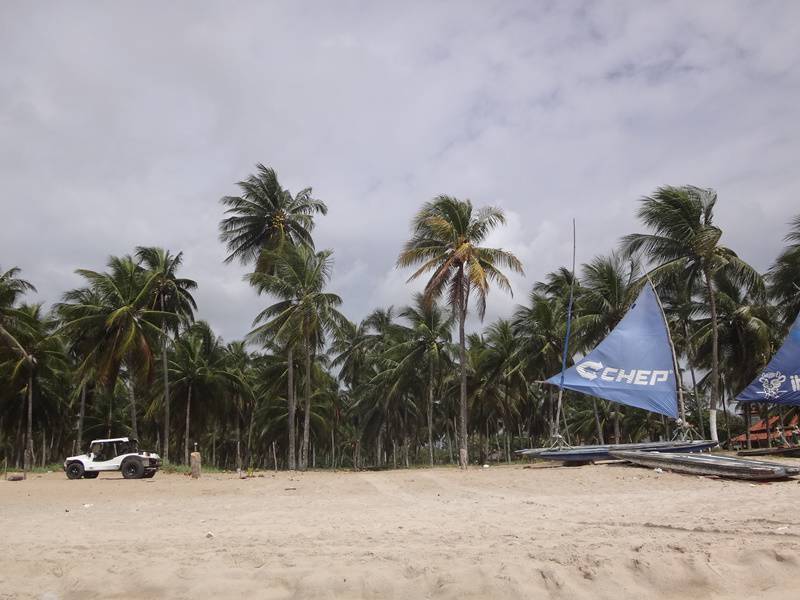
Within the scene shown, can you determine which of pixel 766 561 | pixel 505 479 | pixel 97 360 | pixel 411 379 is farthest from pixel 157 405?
pixel 766 561

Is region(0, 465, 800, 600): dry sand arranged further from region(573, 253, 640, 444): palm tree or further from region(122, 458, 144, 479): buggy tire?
region(573, 253, 640, 444): palm tree

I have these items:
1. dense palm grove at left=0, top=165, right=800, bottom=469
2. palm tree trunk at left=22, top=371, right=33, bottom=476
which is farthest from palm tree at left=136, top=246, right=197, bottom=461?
palm tree trunk at left=22, top=371, right=33, bottom=476

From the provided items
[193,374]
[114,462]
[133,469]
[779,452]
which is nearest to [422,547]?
[133,469]

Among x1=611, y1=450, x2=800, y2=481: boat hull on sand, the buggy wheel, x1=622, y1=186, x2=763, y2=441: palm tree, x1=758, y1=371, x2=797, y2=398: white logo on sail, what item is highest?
x1=622, y1=186, x2=763, y2=441: palm tree

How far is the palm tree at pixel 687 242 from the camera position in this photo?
25547mm

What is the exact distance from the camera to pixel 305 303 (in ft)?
97.3

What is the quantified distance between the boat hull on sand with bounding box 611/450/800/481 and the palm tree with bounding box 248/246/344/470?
15.8m

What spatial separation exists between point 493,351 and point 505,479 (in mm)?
23063

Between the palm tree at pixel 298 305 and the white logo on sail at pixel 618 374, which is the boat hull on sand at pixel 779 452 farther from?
→ the palm tree at pixel 298 305

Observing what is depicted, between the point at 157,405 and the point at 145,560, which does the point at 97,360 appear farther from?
the point at 145,560

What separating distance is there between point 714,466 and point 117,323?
25.9 meters

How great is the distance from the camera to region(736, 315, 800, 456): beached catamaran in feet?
72.7

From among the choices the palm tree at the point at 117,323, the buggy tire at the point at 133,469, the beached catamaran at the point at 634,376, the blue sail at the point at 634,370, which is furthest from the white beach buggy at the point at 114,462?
the blue sail at the point at 634,370

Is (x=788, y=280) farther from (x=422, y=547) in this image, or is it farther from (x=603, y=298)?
(x=422, y=547)
